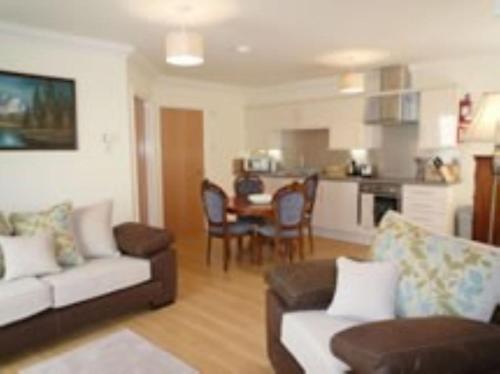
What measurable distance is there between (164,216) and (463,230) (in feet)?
13.2

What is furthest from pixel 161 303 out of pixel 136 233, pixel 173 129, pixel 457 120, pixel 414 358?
pixel 457 120

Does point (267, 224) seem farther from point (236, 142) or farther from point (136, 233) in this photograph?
point (236, 142)

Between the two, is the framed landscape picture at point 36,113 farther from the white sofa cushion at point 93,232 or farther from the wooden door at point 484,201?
the wooden door at point 484,201

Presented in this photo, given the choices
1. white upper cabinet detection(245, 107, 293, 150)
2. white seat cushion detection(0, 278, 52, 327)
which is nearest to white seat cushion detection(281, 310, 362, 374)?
white seat cushion detection(0, 278, 52, 327)

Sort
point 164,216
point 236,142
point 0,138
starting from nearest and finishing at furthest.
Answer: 1. point 0,138
2. point 164,216
3. point 236,142

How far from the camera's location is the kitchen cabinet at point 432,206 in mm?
4648

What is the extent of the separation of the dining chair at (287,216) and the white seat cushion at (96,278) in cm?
149

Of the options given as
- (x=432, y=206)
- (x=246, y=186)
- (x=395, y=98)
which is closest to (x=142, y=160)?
(x=246, y=186)

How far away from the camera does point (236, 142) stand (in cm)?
694

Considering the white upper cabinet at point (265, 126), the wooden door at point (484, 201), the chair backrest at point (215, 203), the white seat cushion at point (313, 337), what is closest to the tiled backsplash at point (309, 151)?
the white upper cabinet at point (265, 126)

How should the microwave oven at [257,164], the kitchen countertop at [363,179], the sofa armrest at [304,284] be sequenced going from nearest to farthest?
the sofa armrest at [304,284], the kitchen countertop at [363,179], the microwave oven at [257,164]

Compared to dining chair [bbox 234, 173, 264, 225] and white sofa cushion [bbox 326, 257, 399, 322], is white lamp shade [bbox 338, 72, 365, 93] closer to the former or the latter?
dining chair [bbox 234, 173, 264, 225]

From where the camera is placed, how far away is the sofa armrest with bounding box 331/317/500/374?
4.39 feet

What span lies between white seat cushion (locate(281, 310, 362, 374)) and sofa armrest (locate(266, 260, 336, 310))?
0.19 feet
